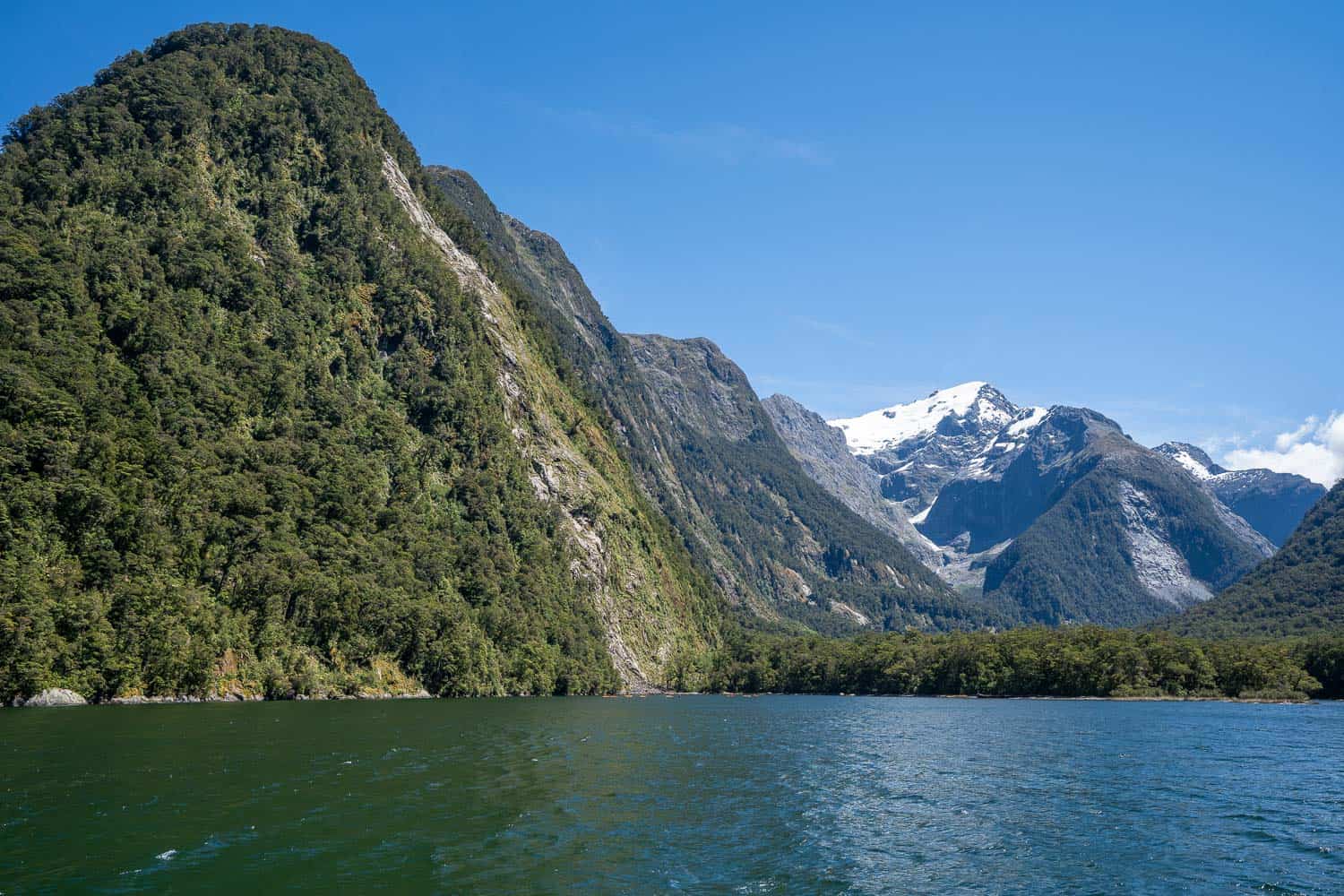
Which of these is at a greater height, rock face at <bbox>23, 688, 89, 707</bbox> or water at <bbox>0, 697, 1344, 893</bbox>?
water at <bbox>0, 697, 1344, 893</bbox>

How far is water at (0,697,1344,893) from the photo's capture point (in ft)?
137

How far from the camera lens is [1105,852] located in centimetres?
4966

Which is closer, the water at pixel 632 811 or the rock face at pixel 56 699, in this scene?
the water at pixel 632 811

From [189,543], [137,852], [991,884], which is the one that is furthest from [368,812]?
[189,543]

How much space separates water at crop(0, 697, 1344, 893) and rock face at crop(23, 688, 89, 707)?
6.36m

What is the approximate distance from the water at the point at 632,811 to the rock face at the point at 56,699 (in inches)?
250

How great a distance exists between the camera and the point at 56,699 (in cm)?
11288

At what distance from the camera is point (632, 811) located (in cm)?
5781

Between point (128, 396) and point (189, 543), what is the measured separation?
31110 millimetres

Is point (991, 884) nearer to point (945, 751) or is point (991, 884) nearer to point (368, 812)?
point (368, 812)

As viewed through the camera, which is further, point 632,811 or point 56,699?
point 56,699

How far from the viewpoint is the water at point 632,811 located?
4175 cm

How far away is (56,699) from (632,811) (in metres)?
91.5

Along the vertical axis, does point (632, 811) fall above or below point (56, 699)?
above
